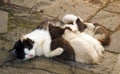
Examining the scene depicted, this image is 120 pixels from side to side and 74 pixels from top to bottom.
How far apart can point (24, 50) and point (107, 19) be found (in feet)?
5.09

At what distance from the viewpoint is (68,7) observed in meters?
4.77

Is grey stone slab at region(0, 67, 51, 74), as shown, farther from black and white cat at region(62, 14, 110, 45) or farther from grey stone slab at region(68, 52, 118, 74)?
black and white cat at region(62, 14, 110, 45)

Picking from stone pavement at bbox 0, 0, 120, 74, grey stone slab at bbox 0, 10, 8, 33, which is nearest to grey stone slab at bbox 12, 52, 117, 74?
stone pavement at bbox 0, 0, 120, 74

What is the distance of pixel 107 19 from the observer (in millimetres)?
4453

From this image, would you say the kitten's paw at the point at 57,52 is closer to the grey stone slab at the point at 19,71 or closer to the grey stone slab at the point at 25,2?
the grey stone slab at the point at 19,71

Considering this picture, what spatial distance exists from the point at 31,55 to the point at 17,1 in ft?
5.50

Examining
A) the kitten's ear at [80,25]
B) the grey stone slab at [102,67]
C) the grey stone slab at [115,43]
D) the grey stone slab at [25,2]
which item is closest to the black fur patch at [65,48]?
the grey stone slab at [102,67]

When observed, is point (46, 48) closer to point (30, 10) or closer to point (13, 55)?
point (13, 55)

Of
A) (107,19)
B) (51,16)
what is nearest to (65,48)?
(51,16)

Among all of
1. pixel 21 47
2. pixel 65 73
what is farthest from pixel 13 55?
pixel 65 73

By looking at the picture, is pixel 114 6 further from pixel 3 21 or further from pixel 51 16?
pixel 3 21

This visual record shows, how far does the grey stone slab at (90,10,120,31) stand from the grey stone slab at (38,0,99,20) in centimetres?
11

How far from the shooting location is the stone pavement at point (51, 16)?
338 cm

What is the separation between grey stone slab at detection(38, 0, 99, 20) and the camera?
4.55 m
